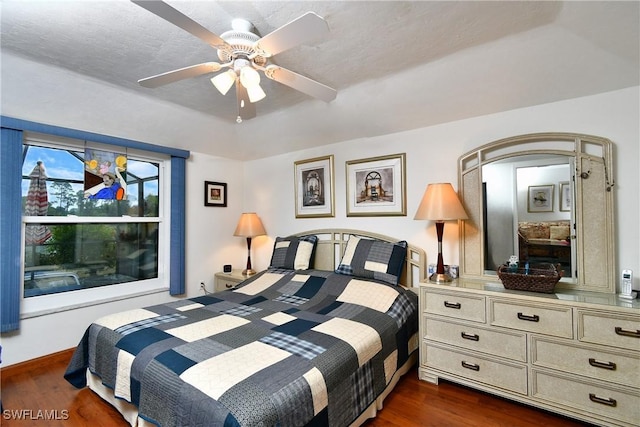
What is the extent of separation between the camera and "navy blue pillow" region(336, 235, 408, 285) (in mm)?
2664

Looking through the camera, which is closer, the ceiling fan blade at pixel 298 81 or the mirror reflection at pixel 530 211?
the ceiling fan blade at pixel 298 81

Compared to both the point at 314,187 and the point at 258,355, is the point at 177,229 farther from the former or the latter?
the point at 258,355

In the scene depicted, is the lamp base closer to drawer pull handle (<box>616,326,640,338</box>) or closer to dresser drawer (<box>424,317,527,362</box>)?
dresser drawer (<box>424,317,527,362</box>)

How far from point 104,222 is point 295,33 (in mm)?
2960

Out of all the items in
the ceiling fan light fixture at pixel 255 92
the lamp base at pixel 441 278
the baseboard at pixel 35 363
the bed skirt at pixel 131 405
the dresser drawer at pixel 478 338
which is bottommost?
the baseboard at pixel 35 363

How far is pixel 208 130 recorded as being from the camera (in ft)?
11.6

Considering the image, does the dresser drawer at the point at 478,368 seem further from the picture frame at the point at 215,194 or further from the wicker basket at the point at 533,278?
the picture frame at the point at 215,194

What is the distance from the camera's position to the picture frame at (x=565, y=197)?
2.18 metres

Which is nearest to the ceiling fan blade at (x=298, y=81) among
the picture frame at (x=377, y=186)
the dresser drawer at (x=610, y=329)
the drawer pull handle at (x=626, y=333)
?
the picture frame at (x=377, y=186)

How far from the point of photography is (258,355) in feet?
5.08

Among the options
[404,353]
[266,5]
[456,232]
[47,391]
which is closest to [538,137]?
[456,232]

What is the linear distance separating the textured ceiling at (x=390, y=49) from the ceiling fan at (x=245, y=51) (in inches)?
9.0

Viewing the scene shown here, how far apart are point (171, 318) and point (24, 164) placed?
210cm

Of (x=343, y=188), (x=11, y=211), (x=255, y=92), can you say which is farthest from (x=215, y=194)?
(x=255, y=92)
